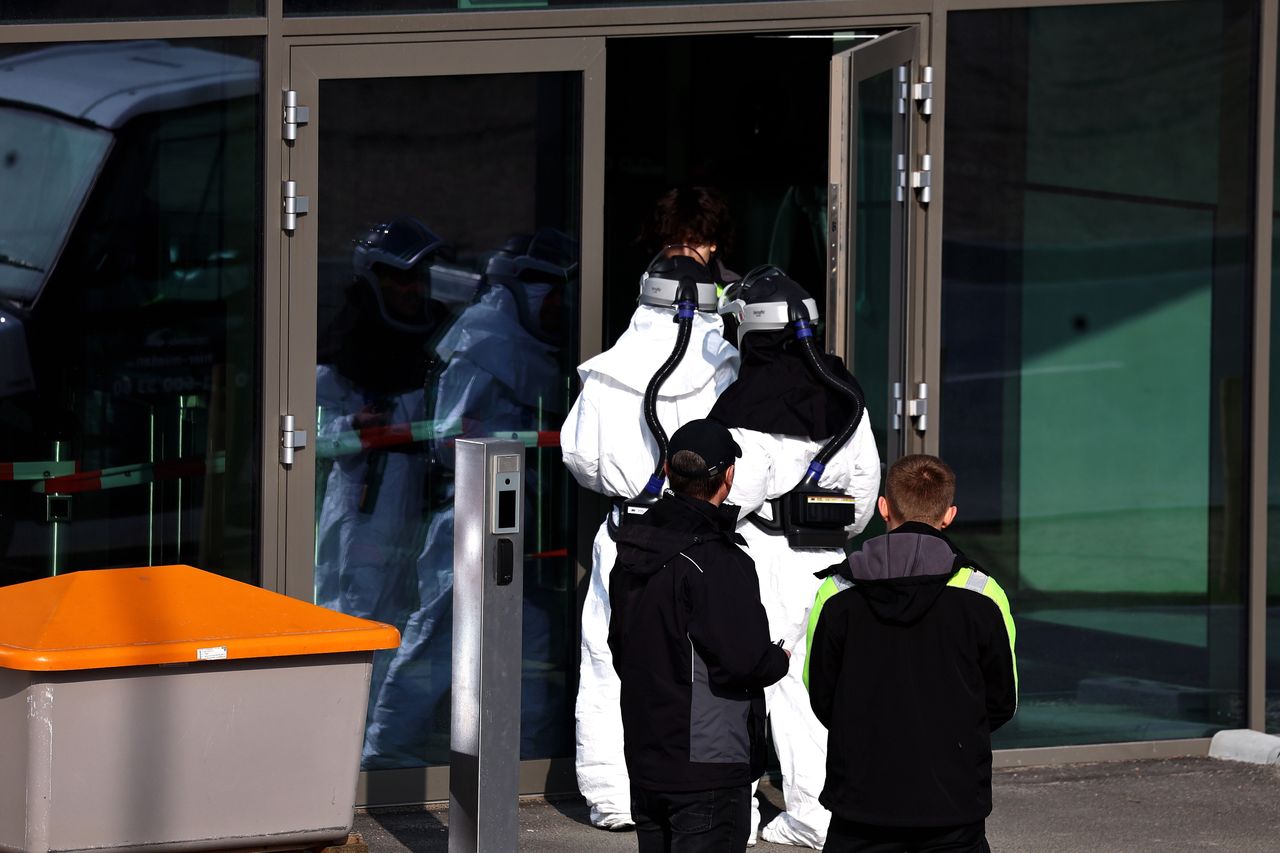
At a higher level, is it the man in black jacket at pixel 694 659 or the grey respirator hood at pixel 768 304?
the grey respirator hood at pixel 768 304

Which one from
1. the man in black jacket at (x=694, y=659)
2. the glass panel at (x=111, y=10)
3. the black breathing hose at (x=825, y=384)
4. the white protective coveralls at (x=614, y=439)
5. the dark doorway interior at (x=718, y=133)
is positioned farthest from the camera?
the dark doorway interior at (x=718, y=133)

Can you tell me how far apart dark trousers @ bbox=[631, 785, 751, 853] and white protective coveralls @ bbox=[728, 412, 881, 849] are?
1319mm

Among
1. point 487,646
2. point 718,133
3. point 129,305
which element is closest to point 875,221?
point 487,646

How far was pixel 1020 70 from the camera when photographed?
6508 mm

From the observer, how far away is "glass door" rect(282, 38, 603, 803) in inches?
238

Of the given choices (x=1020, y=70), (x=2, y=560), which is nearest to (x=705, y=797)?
(x=2, y=560)

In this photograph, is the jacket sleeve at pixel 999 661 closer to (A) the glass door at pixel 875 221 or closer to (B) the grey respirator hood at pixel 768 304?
(B) the grey respirator hood at pixel 768 304

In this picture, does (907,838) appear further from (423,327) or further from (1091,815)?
(423,327)

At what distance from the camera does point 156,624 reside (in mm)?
4371

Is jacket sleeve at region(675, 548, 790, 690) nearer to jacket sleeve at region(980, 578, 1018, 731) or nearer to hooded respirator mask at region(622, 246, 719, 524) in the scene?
jacket sleeve at region(980, 578, 1018, 731)

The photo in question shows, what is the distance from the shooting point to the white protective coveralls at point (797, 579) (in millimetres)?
5422

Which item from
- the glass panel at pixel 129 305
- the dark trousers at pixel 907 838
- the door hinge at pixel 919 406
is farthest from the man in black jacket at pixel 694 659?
the glass panel at pixel 129 305

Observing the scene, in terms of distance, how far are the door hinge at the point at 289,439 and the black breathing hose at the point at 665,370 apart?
1.19 m

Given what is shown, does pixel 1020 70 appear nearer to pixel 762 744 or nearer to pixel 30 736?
pixel 762 744
